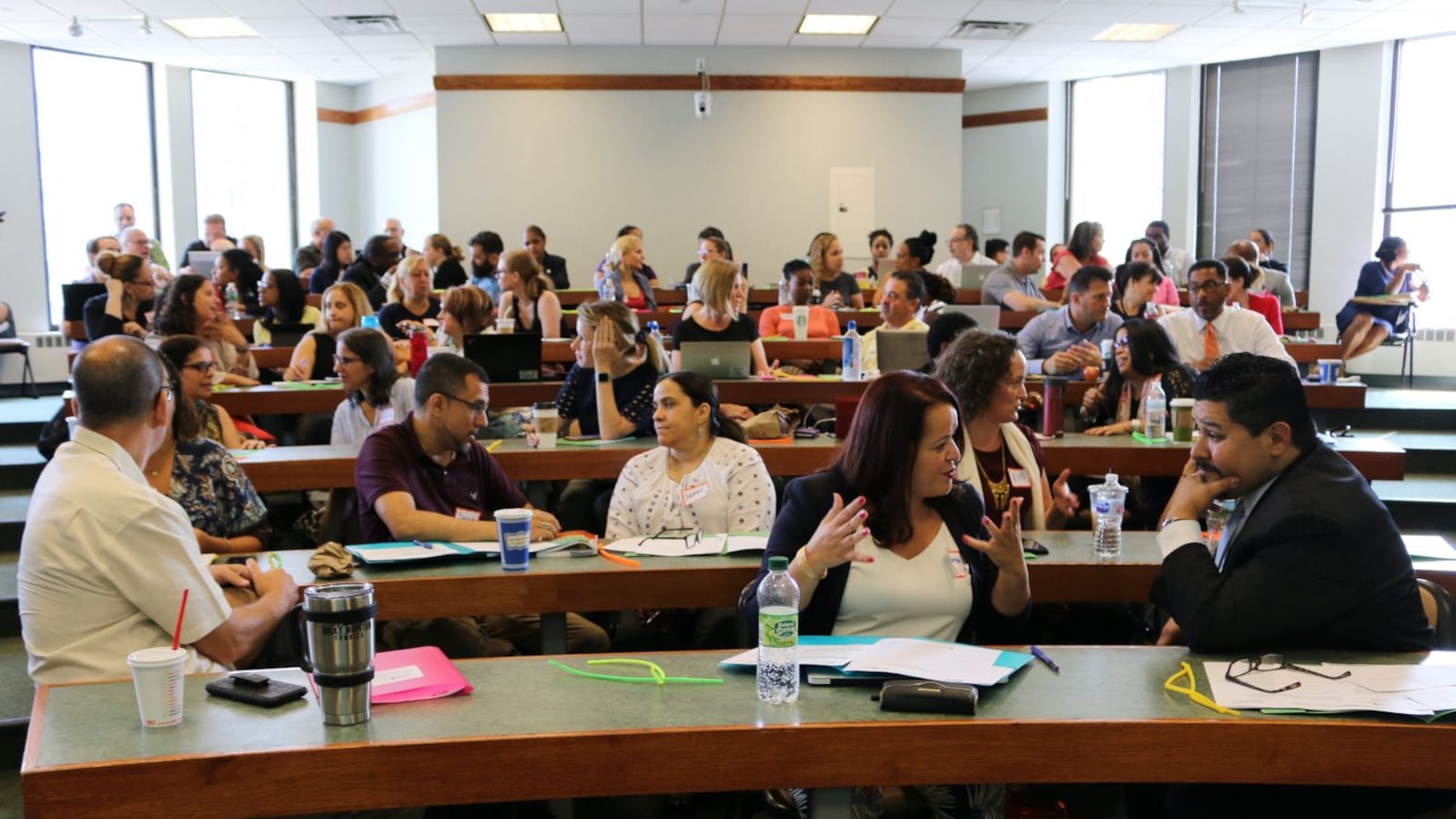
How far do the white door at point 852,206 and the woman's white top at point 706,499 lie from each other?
9.26 meters

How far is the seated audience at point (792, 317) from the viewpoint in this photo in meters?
7.61

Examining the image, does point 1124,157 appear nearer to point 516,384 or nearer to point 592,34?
point 592,34

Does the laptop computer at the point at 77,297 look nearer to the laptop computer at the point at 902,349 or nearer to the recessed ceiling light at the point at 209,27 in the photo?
the recessed ceiling light at the point at 209,27

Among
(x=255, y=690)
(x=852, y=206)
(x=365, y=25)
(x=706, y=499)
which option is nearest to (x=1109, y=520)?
(x=706, y=499)

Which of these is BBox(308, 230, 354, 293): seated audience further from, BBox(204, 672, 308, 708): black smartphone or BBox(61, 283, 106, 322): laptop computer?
BBox(204, 672, 308, 708): black smartphone

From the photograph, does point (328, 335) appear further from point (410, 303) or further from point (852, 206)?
point (852, 206)

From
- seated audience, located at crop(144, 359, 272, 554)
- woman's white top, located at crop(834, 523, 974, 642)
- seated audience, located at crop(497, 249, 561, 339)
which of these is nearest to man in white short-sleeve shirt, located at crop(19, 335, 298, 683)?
seated audience, located at crop(144, 359, 272, 554)

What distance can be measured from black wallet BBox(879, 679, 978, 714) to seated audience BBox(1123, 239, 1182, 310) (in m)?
5.74

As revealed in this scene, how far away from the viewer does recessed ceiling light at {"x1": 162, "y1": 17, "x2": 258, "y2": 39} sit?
1070cm

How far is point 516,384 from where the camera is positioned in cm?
573

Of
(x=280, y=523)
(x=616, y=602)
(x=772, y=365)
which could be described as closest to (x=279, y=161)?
(x=772, y=365)

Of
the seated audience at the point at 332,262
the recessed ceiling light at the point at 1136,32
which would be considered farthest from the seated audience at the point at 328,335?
the recessed ceiling light at the point at 1136,32

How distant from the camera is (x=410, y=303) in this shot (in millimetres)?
7559

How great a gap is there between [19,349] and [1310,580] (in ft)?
36.3
